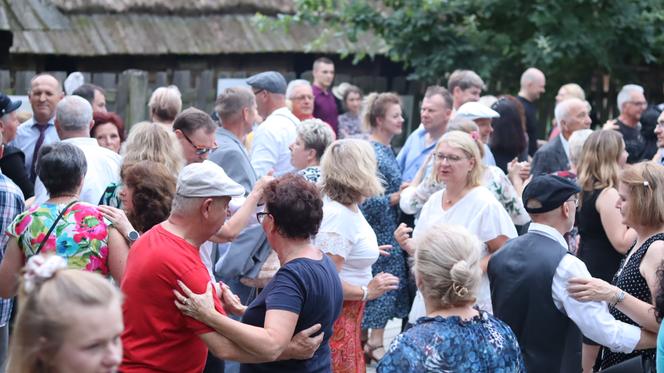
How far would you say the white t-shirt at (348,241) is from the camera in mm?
6016

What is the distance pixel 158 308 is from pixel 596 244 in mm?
3791

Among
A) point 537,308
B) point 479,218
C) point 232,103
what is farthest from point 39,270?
point 232,103

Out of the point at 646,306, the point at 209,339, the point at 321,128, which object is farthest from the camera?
the point at 321,128

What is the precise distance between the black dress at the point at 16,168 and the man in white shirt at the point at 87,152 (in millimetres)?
727

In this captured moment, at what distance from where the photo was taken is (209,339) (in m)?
4.29

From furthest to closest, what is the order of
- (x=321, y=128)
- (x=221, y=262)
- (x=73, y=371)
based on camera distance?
1. (x=321, y=128)
2. (x=221, y=262)
3. (x=73, y=371)

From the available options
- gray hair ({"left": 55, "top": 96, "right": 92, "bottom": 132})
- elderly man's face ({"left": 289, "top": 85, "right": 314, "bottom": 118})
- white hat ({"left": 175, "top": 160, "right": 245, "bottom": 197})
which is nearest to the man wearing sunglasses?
gray hair ({"left": 55, "top": 96, "right": 92, "bottom": 132})

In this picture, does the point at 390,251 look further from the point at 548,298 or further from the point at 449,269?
the point at 449,269

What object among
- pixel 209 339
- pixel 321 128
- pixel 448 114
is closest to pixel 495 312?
pixel 209 339

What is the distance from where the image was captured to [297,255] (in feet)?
15.4

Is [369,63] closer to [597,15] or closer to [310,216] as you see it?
[597,15]

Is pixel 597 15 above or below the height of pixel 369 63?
above

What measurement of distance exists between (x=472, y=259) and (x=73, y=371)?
1.86m

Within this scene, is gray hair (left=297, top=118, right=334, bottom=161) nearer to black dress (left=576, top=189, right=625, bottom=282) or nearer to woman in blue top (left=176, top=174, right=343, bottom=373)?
black dress (left=576, top=189, right=625, bottom=282)
